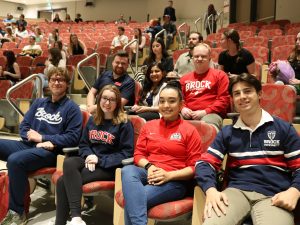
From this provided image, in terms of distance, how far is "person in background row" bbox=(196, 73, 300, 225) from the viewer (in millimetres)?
1668

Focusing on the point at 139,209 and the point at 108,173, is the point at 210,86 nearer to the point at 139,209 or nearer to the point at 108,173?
the point at 108,173

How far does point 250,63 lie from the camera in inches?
139

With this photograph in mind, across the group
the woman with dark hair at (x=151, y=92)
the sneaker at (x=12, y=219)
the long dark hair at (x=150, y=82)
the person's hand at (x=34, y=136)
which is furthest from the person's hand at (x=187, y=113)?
the sneaker at (x=12, y=219)

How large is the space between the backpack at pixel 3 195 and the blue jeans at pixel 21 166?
0.06m

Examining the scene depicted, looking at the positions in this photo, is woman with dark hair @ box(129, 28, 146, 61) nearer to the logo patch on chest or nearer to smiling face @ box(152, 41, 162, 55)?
smiling face @ box(152, 41, 162, 55)

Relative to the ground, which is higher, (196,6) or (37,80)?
(196,6)

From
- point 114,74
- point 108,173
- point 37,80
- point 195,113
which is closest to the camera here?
point 108,173

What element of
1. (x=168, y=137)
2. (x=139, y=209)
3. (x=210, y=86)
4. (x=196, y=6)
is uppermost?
(x=196, y=6)

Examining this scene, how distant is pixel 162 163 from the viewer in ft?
7.20

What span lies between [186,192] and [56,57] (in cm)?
401

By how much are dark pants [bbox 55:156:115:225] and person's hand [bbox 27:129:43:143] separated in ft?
1.51

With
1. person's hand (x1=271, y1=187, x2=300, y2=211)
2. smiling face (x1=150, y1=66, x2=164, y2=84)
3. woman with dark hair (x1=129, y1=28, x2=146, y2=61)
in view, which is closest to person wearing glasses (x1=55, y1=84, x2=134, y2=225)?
smiling face (x1=150, y1=66, x2=164, y2=84)

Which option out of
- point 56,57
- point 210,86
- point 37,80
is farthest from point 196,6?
point 210,86

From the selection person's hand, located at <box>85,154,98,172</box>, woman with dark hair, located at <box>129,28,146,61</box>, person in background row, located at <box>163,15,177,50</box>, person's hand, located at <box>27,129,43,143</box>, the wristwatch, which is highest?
person in background row, located at <box>163,15,177,50</box>
